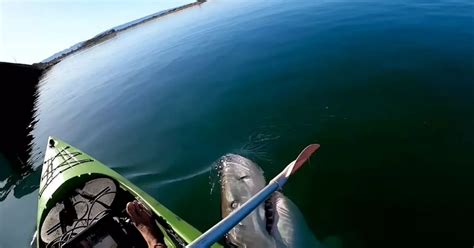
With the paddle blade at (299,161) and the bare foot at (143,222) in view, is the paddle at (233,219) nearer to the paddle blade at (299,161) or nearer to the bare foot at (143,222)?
the paddle blade at (299,161)

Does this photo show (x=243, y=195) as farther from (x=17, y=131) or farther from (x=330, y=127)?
(x=17, y=131)

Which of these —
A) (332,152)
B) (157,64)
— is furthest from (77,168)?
(157,64)

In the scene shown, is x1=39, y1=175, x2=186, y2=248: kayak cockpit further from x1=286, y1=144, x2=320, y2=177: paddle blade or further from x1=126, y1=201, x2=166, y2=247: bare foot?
x1=286, y1=144, x2=320, y2=177: paddle blade

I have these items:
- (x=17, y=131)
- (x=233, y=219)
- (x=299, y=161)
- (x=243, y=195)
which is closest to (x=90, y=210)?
(x=243, y=195)

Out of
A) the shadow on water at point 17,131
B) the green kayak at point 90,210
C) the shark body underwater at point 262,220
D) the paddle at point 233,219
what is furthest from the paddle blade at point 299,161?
the shadow on water at point 17,131

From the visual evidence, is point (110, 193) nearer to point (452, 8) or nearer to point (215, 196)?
point (215, 196)

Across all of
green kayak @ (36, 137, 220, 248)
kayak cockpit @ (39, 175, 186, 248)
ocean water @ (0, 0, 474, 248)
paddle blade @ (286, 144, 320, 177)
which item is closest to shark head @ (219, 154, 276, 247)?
ocean water @ (0, 0, 474, 248)
